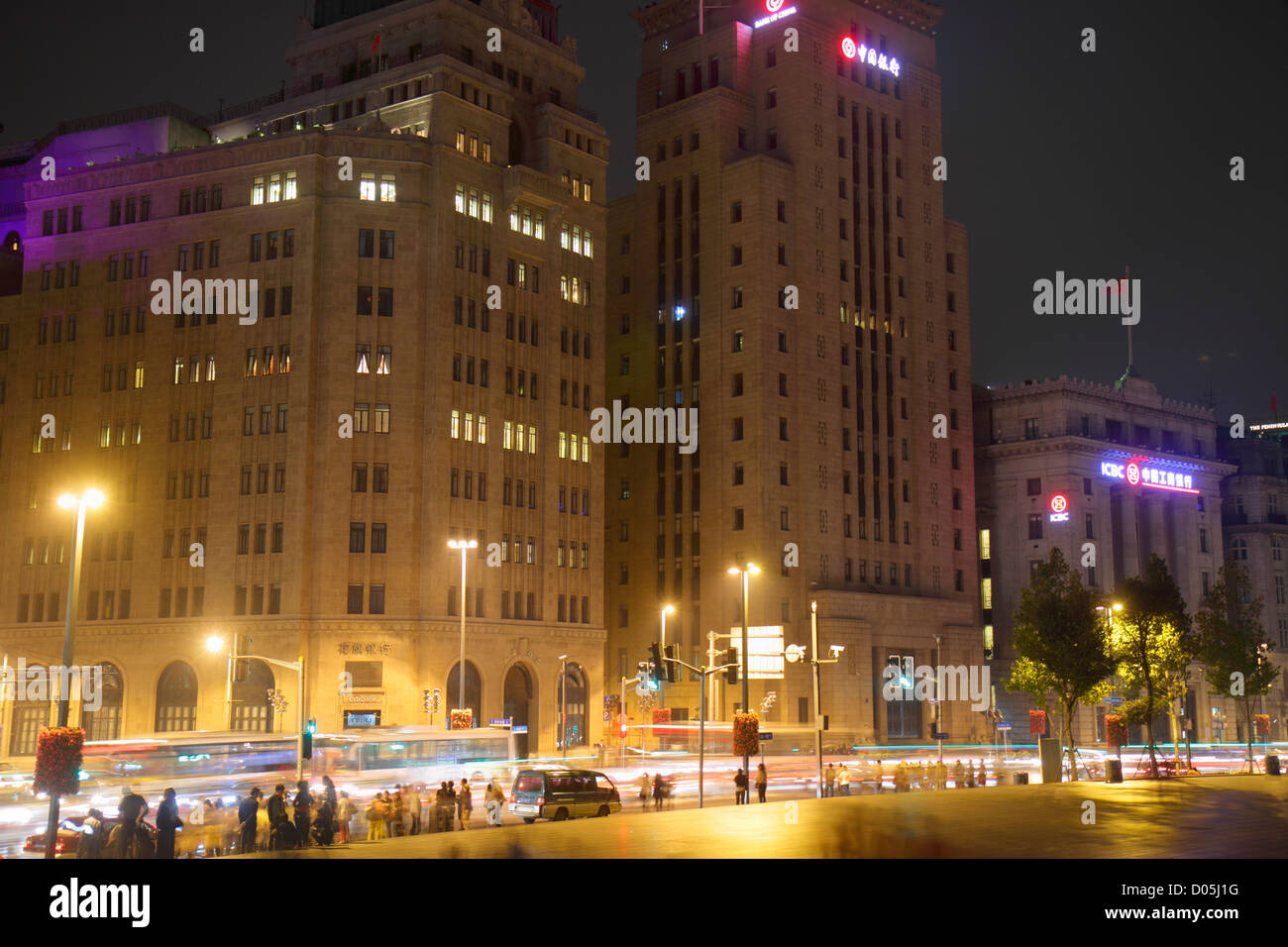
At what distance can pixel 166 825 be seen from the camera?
3475 cm

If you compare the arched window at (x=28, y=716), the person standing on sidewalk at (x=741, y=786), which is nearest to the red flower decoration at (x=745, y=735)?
the person standing on sidewalk at (x=741, y=786)

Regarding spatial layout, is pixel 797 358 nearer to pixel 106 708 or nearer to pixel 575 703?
pixel 575 703

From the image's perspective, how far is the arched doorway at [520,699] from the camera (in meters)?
90.6

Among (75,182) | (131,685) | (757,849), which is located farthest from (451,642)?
(757,849)

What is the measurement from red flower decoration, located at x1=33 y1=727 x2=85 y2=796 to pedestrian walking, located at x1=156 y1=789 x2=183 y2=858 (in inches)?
131

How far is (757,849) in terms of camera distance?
30.4m

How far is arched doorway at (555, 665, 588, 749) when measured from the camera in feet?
309

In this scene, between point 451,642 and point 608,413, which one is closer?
point 451,642

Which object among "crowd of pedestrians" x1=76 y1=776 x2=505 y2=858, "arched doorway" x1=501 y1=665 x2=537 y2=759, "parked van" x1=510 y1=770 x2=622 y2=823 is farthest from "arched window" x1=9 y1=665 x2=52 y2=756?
"parked van" x1=510 y1=770 x2=622 y2=823
